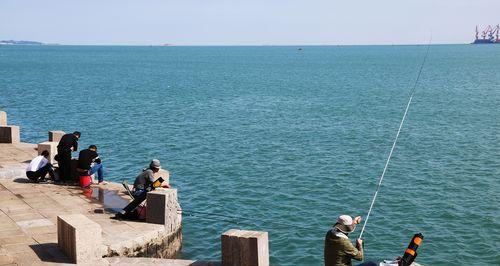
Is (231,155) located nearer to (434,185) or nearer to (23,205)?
(434,185)

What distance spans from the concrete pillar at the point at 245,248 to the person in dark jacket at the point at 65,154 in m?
7.08

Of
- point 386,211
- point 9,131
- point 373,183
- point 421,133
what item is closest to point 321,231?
point 386,211

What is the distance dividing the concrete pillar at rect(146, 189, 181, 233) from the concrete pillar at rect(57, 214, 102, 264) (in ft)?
7.03

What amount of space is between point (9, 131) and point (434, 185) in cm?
1478

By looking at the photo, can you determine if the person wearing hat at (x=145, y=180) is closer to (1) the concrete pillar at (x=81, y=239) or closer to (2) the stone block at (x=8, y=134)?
(1) the concrete pillar at (x=81, y=239)

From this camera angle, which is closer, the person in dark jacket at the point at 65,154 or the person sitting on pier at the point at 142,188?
the person sitting on pier at the point at 142,188

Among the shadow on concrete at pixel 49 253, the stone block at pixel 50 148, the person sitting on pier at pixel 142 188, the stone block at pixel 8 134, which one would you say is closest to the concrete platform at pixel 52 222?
the shadow on concrete at pixel 49 253

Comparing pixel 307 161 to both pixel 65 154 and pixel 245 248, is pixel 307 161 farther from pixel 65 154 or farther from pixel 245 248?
pixel 245 248

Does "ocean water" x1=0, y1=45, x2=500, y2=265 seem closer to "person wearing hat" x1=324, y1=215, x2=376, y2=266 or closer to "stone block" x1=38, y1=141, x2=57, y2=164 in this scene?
"stone block" x1=38, y1=141, x2=57, y2=164

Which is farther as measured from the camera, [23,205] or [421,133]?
[421,133]

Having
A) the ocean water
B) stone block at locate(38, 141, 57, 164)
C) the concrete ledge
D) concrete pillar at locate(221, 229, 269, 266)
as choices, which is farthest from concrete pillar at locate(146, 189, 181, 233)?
stone block at locate(38, 141, 57, 164)

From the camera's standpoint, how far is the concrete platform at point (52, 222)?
10.4m

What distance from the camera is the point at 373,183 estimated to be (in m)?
22.4

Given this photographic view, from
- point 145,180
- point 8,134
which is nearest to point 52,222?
point 145,180
